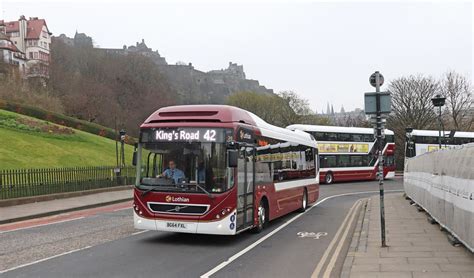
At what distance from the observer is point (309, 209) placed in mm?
20297

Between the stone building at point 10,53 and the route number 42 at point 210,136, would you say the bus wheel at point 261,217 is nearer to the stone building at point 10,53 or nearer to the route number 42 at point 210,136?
the route number 42 at point 210,136

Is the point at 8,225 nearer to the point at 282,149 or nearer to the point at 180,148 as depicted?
the point at 180,148

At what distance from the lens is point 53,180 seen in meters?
22.4

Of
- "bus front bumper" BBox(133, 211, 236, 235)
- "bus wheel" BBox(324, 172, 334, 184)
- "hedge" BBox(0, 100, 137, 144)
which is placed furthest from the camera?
"hedge" BBox(0, 100, 137, 144)

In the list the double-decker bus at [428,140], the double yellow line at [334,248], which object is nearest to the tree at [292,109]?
the double-decker bus at [428,140]

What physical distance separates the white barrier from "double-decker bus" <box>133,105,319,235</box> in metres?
4.55

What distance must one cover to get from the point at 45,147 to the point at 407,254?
28.6 meters

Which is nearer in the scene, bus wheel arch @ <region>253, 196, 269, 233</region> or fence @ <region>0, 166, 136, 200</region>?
bus wheel arch @ <region>253, 196, 269, 233</region>

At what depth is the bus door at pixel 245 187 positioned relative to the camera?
1102 centimetres

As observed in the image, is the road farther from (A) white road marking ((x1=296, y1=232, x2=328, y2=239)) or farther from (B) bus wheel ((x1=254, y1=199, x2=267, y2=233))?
(B) bus wheel ((x1=254, y1=199, x2=267, y2=233))

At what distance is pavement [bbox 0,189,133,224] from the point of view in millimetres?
16562

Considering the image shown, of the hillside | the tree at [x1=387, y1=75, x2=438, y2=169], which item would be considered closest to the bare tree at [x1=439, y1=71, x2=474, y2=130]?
the tree at [x1=387, y1=75, x2=438, y2=169]

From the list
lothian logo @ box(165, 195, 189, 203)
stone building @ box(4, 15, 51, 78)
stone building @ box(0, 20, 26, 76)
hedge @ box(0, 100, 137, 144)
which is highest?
stone building @ box(4, 15, 51, 78)

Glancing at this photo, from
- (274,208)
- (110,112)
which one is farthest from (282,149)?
(110,112)
